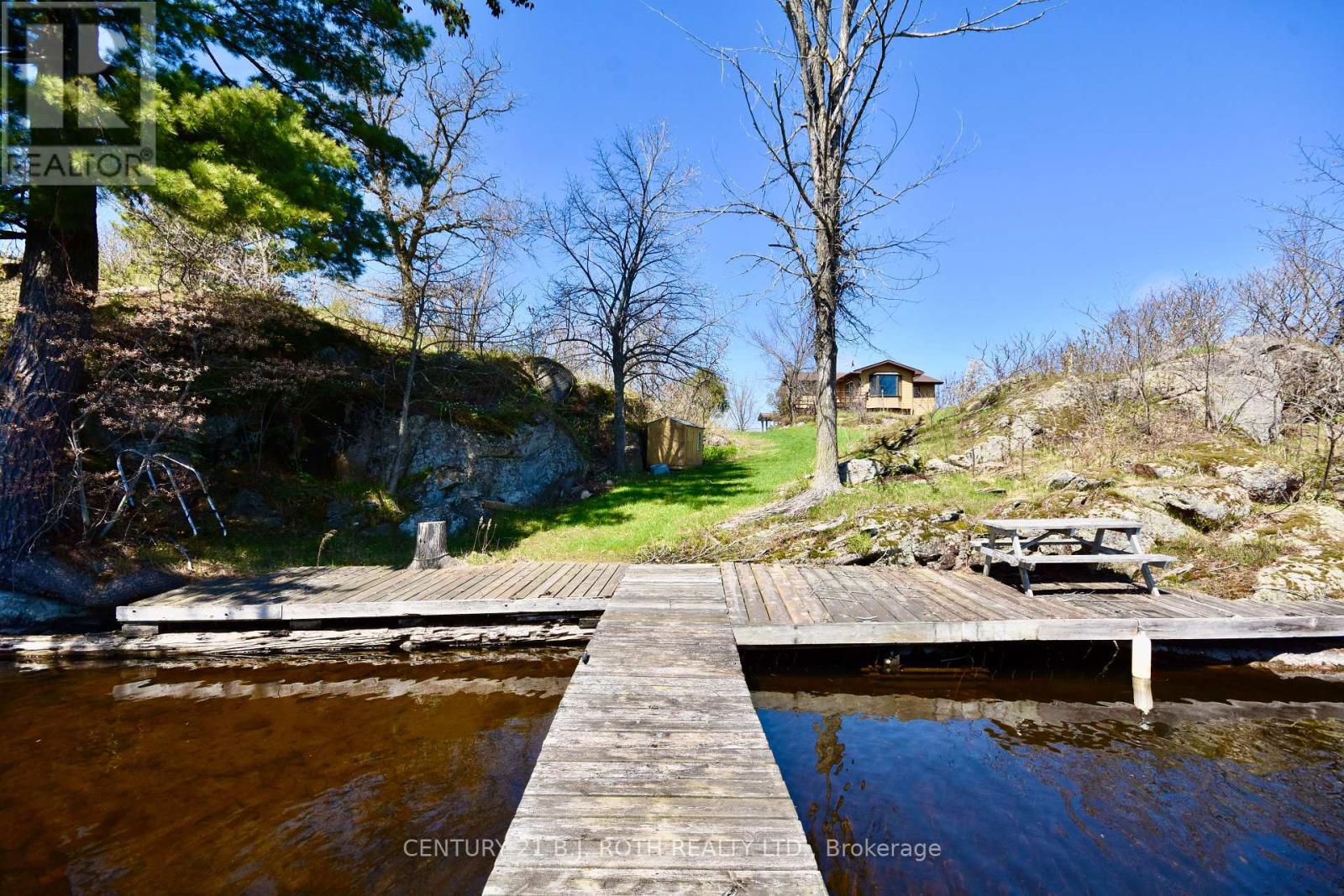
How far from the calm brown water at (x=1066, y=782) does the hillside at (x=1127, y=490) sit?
2.21 metres

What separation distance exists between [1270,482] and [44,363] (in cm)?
1745

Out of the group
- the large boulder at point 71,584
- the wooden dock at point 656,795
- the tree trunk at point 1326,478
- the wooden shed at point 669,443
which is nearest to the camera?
the wooden dock at point 656,795

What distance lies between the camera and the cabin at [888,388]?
3841 cm

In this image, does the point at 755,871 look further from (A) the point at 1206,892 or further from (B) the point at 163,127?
(B) the point at 163,127

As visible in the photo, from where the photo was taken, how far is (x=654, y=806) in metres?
2.66

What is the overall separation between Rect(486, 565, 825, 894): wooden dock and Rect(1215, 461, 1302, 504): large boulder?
8.85 metres

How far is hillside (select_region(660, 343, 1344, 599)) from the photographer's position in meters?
7.26

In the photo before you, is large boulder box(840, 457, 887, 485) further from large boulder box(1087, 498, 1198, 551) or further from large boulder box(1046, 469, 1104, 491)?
large boulder box(1087, 498, 1198, 551)

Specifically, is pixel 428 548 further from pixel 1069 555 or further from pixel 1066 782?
pixel 1069 555

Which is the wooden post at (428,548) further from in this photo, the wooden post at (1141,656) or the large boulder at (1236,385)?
the large boulder at (1236,385)

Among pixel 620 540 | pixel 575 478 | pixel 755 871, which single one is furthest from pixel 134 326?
pixel 755 871

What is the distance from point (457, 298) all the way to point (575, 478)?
5583mm

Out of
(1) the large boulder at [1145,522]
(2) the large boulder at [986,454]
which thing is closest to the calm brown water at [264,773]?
(1) the large boulder at [1145,522]

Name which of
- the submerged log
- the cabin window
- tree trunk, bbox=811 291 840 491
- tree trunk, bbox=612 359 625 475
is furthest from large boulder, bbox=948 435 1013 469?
the cabin window
